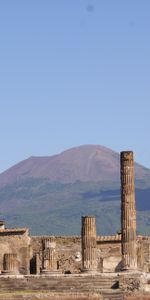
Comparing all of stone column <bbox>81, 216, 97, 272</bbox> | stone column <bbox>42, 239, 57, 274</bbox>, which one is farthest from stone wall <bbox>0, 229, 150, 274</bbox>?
stone column <bbox>81, 216, 97, 272</bbox>

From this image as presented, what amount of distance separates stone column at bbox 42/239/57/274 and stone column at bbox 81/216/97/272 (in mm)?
2016

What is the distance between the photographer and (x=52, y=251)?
6494 cm

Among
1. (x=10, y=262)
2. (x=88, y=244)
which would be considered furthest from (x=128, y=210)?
(x=10, y=262)

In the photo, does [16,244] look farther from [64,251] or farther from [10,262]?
[10,262]

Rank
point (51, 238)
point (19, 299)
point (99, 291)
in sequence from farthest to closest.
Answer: point (51, 238), point (99, 291), point (19, 299)

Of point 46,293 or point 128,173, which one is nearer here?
point 46,293

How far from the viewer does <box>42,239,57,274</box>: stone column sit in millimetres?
64062

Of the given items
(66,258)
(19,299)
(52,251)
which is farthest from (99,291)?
(66,258)

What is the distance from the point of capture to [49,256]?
213ft

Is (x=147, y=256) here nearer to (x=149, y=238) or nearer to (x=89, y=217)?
(x=149, y=238)

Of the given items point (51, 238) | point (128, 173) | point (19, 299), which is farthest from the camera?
point (51, 238)

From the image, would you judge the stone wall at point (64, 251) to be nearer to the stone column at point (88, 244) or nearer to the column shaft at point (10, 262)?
the column shaft at point (10, 262)

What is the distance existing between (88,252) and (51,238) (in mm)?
6221

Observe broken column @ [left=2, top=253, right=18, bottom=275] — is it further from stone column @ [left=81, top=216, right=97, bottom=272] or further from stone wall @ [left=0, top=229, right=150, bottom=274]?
stone wall @ [left=0, top=229, right=150, bottom=274]
